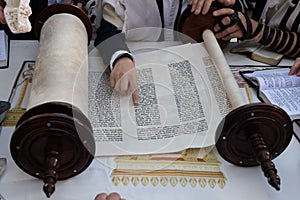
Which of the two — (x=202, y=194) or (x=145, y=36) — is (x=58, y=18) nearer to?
(x=145, y=36)

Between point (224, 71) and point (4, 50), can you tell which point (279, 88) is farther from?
point (4, 50)

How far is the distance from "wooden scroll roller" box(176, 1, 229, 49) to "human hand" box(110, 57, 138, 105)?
22cm

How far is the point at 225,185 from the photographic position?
2.59ft

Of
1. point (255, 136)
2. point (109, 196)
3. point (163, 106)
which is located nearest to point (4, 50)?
point (163, 106)

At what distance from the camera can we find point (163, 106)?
92cm

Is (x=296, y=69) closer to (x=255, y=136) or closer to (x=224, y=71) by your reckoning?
(x=224, y=71)

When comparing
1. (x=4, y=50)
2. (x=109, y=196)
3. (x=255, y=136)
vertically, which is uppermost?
(x=255, y=136)

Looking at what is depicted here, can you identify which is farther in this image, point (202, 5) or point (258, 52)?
point (258, 52)

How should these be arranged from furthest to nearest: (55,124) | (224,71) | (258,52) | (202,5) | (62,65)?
(258,52), (202,5), (224,71), (62,65), (55,124)

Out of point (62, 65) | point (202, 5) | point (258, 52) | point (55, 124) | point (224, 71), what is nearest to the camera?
point (55, 124)

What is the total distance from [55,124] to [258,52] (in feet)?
2.32

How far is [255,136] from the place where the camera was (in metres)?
0.76

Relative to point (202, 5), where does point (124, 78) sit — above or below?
below

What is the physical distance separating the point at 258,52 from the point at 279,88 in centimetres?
19
